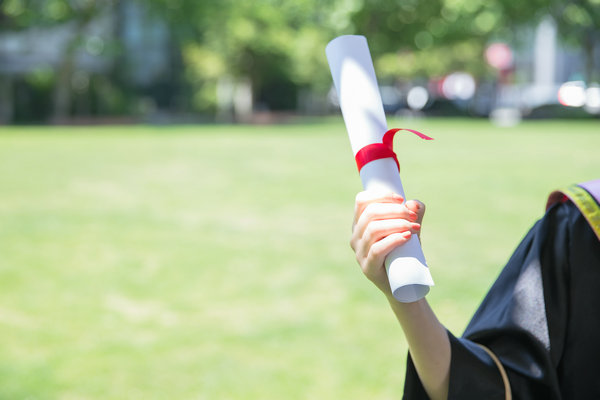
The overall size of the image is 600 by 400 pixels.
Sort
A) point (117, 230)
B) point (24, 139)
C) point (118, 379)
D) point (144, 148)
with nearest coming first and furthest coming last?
point (118, 379) → point (117, 230) → point (144, 148) → point (24, 139)

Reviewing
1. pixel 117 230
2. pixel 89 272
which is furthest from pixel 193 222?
pixel 89 272

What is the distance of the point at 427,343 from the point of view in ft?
4.52

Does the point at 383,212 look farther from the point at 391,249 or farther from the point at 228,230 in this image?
the point at 228,230

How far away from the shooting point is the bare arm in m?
1.15

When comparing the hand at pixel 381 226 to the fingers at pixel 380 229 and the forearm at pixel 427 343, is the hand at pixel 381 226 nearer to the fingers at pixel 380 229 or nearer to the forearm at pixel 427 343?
the fingers at pixel 380 229

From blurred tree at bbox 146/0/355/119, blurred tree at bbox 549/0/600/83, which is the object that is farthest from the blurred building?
blurred tree at bbox 549/0/600/83

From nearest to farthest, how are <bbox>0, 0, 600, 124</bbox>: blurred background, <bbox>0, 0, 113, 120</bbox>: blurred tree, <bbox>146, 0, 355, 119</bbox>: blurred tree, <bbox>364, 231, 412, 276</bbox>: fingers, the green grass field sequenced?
<bbox>364, 231, 412, 276</bbox>: fingers → the green grass field → <bbox>0, 0, 113, 120</bbox>: blurred tree → <bbox>0, 0, 600, 124</bbox>: blurred background → <bbox>146, 0, 355, 119</bbox>: blurred tree

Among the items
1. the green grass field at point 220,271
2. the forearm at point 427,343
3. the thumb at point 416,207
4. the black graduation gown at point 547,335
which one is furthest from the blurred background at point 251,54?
the thumb at point 416,207

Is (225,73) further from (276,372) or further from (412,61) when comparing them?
(276,372)

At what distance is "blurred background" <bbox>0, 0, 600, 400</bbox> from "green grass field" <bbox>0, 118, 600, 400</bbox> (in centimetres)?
2

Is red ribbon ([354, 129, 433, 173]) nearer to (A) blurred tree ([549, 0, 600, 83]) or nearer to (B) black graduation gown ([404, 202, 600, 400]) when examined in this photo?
(B) black graduation gown ([404, 202, 600, 400])

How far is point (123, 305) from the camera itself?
5715 mm

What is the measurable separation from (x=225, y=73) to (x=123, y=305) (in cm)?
3376

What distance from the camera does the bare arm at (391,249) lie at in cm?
115
